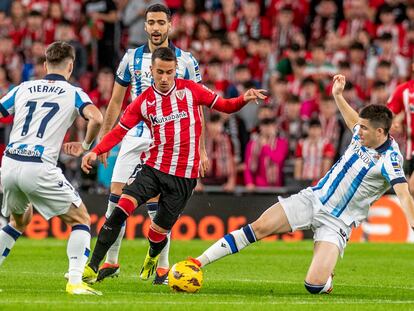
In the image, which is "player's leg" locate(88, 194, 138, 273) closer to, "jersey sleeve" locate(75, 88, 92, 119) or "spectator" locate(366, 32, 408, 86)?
"jersey sleeve" locate(75, 88, 92, 119)

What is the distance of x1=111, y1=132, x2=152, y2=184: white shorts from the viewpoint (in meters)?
11.2

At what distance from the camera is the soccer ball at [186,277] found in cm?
995

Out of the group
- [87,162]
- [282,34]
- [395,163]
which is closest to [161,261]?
[87,162]

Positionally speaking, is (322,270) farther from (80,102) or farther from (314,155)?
(314,155)

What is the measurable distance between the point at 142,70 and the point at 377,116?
8.25ft

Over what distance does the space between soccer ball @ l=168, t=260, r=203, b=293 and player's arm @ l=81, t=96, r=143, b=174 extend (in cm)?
121

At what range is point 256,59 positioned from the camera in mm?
20969

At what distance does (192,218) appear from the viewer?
18250 millimetres

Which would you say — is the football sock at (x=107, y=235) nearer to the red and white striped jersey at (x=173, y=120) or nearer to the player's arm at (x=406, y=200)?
the red and white striped jersey at (x=173, y=120)

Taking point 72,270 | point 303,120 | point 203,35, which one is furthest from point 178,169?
point 203,35

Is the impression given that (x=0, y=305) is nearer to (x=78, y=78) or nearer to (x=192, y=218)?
(x=192, y=218)

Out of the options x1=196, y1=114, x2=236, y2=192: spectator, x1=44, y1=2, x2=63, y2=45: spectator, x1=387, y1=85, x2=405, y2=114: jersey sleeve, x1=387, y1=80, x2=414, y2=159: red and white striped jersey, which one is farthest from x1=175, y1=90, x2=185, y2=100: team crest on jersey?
x1=44, y1=2, x2=63, y2=45: spectator

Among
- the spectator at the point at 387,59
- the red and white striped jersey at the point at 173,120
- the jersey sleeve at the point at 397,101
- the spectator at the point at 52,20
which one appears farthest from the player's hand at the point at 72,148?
the spectator at the point at 52,20

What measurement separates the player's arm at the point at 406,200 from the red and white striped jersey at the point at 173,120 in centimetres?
190
